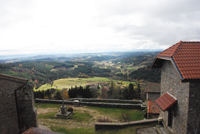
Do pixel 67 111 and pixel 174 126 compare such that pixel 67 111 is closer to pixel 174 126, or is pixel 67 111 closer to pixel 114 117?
pixel 114 117

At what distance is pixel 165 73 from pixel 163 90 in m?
1.35

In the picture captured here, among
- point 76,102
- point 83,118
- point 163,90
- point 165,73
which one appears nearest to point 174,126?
point 163,90

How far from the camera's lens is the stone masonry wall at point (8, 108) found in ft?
24.4

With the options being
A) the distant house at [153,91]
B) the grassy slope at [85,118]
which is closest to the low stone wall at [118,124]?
the grassy slope at [85,118]

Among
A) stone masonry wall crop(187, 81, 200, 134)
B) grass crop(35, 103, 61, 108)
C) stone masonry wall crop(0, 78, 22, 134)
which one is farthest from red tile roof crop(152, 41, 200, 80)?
grass crop(35, 103, 61, 108)

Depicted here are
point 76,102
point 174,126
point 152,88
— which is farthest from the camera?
point 76,102

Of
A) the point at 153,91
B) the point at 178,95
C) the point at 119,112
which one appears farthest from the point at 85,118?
the point at 178,95

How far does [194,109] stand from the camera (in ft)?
19.6

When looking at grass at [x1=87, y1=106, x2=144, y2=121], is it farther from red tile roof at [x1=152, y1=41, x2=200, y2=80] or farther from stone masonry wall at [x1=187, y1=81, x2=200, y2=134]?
red tile roof at [x1=152, y1=41, x2=200, y2=80]

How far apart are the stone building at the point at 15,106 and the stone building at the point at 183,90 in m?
8.43

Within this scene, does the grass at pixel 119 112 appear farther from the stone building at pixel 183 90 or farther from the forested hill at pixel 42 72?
the forested hill at pixel 42 72

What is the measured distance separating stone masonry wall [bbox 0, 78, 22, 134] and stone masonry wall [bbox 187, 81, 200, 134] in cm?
982

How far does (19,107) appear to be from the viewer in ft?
26.9

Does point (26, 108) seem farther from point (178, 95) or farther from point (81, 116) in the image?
point (178, 95)
